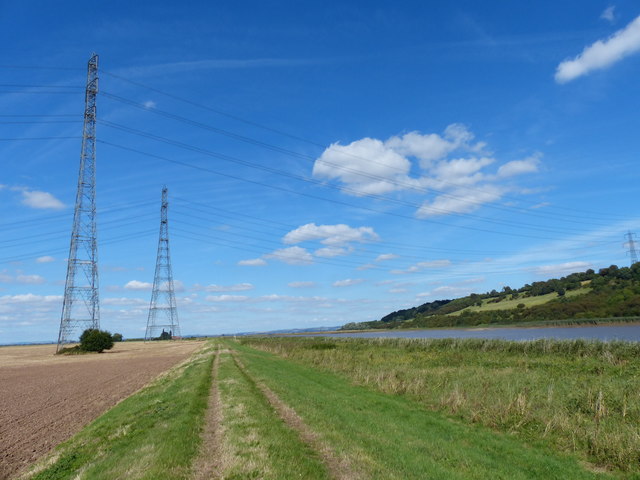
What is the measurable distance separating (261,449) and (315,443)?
1.86 meters

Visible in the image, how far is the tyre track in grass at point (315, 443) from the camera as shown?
9305 mm

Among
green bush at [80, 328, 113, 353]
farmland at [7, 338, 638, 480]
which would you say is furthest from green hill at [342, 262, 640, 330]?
green bush at [80, 328, 113, 353]

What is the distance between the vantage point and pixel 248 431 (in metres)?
12.6

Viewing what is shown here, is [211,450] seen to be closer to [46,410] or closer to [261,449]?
[261,449]

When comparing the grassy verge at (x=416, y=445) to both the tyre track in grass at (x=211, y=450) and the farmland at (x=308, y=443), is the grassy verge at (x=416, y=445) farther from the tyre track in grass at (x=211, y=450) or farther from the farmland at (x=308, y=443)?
the tyre track in grass at (x=211, y=450)

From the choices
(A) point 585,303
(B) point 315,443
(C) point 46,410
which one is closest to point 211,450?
(B) point 315,443

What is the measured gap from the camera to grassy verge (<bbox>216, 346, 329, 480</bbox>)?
29.9 feet

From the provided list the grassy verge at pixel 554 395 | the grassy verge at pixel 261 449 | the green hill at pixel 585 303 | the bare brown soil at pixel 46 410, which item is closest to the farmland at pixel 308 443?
the grassy verge at pixel 261 449

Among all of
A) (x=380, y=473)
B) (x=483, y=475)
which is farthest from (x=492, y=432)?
(x=380, y=473)

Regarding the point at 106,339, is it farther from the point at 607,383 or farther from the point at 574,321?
the point at 574,321

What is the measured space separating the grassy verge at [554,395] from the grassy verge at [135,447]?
11.3 metres

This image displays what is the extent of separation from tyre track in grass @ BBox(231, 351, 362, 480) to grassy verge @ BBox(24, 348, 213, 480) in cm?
312

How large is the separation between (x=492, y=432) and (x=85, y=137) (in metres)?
80.6

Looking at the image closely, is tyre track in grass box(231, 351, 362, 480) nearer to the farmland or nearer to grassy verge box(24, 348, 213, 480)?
the farmland
